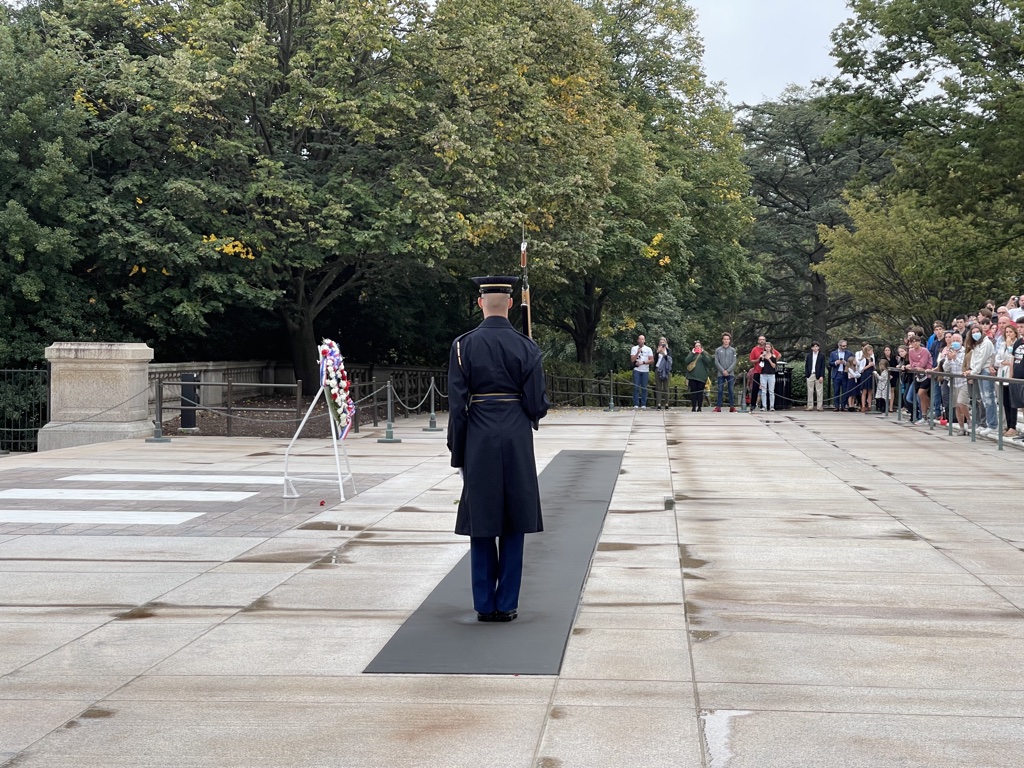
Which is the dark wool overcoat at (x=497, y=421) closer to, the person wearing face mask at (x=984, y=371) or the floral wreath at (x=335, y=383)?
the floral wreath at (x=335, y=383)

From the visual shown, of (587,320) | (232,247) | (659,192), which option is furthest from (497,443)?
(587,320)

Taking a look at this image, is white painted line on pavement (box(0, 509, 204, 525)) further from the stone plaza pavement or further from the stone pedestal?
the stone pedestal

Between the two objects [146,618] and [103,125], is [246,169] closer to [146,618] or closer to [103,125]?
[103,125]

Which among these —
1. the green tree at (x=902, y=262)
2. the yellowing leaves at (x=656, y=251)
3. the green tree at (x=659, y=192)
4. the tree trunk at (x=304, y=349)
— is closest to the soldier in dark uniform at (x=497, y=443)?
the tree trunk at (x=304, y=349)

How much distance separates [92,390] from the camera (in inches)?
806

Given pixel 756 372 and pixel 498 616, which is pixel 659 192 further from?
pixel 498 616

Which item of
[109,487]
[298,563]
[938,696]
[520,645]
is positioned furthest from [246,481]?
[938,696]

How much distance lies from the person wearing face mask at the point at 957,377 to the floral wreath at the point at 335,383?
1087 cm

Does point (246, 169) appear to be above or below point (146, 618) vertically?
above

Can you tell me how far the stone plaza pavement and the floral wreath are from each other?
0.82m

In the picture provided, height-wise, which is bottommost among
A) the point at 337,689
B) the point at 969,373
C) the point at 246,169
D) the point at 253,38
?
the point at 337,689

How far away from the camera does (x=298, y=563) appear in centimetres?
892

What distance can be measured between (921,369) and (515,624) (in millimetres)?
18159

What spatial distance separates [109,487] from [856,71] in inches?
917
